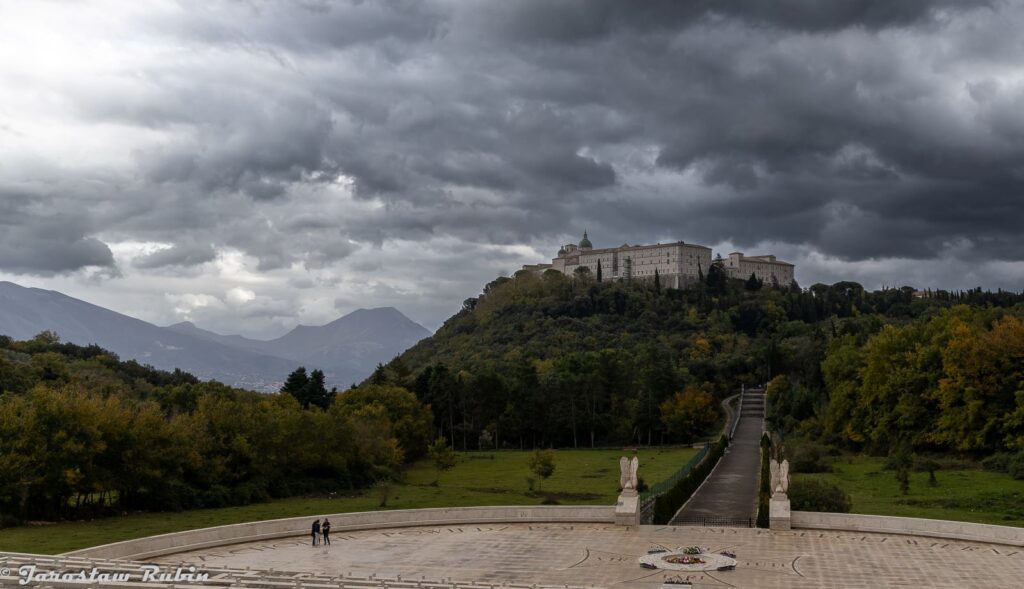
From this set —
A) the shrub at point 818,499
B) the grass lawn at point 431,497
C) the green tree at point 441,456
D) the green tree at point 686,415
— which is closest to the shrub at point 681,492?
the grass lawn at point 431,497

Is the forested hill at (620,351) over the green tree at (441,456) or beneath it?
over

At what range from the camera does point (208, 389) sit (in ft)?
240

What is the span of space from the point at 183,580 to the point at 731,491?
118ft

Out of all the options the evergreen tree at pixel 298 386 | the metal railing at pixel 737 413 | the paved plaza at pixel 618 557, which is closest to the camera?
the paved plaza at pixel 618 557

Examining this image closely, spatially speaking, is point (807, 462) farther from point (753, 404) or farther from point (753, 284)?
point (753, 284)

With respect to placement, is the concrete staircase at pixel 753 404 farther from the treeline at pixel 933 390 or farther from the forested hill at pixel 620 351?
the treeline at pixel 933 390

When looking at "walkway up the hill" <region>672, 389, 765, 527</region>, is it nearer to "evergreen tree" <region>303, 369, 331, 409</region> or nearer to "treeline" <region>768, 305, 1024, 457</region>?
"treeline" <region>768, 305, 1024, 457</region>

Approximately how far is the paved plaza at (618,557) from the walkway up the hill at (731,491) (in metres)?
4.76

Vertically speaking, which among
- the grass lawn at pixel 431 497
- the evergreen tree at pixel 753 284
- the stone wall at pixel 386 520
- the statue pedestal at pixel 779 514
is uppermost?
the evergreen tree at pixel 753 284

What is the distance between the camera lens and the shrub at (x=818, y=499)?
1617 inches

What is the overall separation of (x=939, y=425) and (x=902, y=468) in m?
15.8

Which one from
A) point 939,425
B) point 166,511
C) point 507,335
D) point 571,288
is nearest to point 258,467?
point 166,511

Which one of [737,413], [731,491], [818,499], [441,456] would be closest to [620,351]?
[737,413]

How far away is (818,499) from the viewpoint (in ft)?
135
